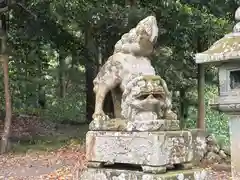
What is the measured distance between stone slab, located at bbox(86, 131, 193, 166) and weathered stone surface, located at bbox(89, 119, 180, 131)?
49 millimetres

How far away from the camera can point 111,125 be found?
17.7 feet

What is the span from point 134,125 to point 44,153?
830 centimetres

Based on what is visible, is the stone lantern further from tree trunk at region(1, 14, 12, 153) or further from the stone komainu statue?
tree trunk at region(1, 14, 12, 153)

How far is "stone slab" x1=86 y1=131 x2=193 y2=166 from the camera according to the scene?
5035 millimetres

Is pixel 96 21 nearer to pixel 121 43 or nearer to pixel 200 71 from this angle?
pixel 200 71

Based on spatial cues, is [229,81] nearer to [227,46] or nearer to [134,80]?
[227,46]

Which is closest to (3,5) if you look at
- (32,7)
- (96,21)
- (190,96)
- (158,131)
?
(32,7)

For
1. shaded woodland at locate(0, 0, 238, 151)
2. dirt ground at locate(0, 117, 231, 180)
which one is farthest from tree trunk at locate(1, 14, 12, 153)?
dirt ground at locate(0, 117, 231, 180)

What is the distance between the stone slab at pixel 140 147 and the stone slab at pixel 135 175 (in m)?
0.12

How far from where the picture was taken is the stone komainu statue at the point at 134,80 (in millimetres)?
5270

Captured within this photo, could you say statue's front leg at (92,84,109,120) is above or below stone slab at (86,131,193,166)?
above

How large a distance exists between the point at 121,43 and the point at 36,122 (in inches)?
516

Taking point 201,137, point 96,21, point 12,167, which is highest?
point 96,21

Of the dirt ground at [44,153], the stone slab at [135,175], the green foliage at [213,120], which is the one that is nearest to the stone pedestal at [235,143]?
the stone slab at [135,175]
